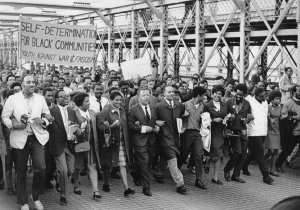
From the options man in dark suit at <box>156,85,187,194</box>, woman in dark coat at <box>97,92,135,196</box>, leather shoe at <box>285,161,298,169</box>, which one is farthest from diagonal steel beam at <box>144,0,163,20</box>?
woman in dark coat at <box>97,92,135,196</box>

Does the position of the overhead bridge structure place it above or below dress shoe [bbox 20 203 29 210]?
above

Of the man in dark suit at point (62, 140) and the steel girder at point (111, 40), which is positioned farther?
the steel girder at point (111, 40)

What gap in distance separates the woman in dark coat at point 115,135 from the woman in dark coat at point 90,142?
0.11 m

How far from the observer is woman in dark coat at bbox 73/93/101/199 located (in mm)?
7000

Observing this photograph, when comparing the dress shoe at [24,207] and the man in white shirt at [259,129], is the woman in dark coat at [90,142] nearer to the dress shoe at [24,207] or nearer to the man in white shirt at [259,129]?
the dress shoe at [24,207]

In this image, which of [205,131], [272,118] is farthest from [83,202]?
[272,118]

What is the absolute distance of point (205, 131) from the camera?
26.9ft

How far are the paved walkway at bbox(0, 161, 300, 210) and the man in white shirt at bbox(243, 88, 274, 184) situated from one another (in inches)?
13.2

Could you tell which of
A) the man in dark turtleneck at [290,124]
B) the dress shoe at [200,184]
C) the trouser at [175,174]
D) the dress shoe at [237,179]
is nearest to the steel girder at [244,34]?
the man in dark turtleneck at [290,124]

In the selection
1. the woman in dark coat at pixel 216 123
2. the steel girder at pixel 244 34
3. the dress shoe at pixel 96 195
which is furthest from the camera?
the steel girder at pixel 244 34

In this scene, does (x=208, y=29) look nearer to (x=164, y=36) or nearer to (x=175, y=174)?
(x=164, y=36)

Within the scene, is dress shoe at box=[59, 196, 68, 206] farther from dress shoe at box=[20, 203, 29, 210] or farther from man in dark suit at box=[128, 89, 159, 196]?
man in dark suit at box=[128, 89, 159, 196]

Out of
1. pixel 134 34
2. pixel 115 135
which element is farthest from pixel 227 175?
pixel 134 34

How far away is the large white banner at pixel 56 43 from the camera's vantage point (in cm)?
1094
